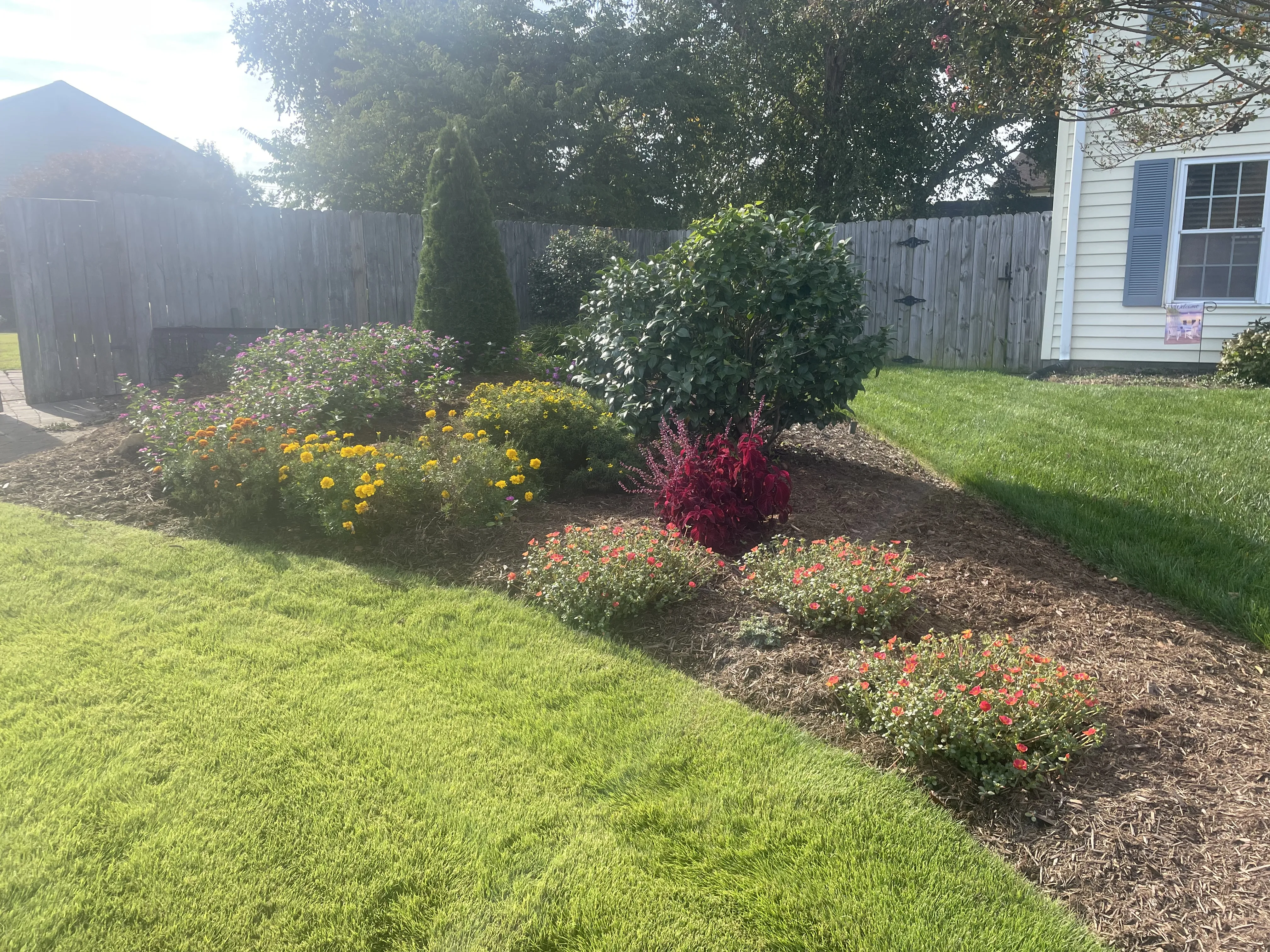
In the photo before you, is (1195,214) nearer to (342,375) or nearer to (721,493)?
(721,493)

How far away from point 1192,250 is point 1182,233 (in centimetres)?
23

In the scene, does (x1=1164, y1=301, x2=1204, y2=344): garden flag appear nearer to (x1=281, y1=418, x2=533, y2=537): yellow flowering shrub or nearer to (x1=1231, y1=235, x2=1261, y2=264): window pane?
(x1=1231, y1=235, x2=1261, y2=264): window pane

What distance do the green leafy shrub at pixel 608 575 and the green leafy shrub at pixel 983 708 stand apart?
1.00 metres

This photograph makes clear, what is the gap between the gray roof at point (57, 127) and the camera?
28.2 metres

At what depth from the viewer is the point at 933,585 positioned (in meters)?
3.75

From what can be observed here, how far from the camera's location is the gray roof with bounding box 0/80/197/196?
2819 centimetres

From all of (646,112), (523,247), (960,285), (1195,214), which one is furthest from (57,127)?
(1195,214)

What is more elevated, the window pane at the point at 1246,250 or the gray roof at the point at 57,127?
the gray roof at the point at 57,127

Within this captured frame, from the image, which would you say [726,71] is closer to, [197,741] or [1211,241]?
[1211,241]

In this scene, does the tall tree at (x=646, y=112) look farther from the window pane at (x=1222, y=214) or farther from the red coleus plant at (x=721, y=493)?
the red coleus plant at (x=721, y=493)

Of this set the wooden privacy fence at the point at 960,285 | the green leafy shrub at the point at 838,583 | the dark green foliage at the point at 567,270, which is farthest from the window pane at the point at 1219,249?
the green leafy shrub at the point at 838,583

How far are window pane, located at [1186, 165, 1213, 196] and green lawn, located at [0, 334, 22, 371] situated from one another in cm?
1443

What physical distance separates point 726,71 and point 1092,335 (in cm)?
1264

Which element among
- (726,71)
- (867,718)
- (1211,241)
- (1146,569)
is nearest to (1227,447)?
(1146,569)
